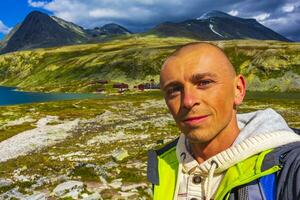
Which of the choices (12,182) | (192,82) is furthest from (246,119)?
(12,182)

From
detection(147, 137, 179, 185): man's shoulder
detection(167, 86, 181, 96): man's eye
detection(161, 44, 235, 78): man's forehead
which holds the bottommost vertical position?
detection(147, 137, 179, 185): man's shoulder

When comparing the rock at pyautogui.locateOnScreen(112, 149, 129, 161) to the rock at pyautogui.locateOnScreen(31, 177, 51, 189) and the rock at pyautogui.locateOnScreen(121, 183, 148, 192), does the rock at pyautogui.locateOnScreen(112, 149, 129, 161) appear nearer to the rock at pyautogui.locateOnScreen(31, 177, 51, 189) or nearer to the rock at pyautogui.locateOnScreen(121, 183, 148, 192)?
the rock at pyautogui.locateOnScreen(31, 177, 51, 189)

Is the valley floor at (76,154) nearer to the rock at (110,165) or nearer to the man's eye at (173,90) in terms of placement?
the rock at (110,165)

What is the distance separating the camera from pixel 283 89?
168750 millimetres

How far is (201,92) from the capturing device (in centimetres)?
488

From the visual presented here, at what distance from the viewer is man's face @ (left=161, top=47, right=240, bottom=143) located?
4.80 meters

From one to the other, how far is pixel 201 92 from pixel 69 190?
19293 mm

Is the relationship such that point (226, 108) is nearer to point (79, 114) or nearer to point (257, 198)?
point (257, 198)

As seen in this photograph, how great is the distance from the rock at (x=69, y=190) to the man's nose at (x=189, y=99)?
60.4ft

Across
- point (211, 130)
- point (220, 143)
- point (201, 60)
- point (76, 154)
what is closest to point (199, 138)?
point (211, 130)

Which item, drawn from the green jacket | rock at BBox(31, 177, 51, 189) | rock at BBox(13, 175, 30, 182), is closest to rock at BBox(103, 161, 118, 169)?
rock at BBox(31, 177, 51, 189)

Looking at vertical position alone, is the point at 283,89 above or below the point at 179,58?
below

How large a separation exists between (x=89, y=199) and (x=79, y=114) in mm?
64900

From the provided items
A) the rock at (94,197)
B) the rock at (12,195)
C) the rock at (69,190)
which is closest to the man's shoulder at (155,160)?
the rock at (94,197)
